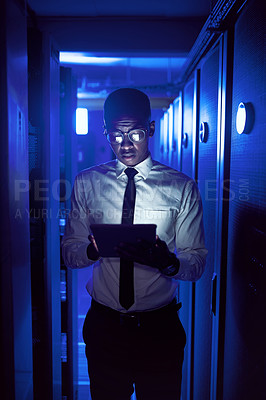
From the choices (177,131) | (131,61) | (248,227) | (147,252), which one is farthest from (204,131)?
(131,61)

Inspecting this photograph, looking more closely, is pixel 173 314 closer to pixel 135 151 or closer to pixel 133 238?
pixel 133 238

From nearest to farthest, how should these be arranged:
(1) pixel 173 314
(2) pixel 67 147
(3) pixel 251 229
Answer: (3) pixel 251 229 → (1) pixel 173 314 → (2) pixel 67 147

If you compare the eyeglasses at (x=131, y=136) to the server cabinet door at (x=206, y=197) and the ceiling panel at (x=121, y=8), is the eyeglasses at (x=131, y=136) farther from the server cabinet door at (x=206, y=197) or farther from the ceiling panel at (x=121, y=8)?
the ceiling panel at (x=121, y=8)

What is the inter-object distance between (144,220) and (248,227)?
559 millimetres

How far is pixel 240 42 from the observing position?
162cm

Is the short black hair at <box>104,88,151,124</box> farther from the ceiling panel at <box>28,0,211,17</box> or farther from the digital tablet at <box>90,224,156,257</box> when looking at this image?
the ceiling panel at <box>28,0,211,17</box>

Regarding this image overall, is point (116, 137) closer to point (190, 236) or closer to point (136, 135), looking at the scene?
point (136, 135)

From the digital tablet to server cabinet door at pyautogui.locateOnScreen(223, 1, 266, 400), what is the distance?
1.37 feet

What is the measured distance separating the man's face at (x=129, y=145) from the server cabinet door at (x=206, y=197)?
434 mm

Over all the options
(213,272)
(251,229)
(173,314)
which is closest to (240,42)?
(251,229)

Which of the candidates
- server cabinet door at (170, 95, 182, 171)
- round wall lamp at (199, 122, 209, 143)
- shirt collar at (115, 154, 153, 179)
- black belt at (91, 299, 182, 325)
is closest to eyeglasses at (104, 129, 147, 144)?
shirt collar at (115, 154, 153, 179)

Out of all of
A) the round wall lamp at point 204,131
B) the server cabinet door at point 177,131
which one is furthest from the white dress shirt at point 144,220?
the server cabinet door at point 177,131

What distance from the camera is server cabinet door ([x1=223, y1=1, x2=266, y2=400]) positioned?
53.2 inches

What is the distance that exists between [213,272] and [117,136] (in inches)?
37.5
